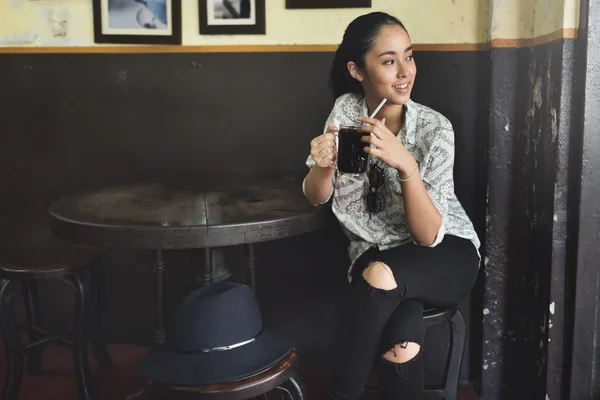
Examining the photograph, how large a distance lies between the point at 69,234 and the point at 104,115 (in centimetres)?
109

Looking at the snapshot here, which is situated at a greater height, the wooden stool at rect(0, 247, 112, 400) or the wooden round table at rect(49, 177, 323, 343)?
the wooden round table at rect(49, 177, 323, 343)

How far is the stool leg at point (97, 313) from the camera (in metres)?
2.45

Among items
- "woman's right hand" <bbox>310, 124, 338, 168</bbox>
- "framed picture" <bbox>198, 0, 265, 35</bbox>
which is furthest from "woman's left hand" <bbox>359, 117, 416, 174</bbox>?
"framed picture" <bbox>198, 0, 265, 35</bbox>

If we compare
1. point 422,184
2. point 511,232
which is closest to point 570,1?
point 422,184

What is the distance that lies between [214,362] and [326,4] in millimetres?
1514

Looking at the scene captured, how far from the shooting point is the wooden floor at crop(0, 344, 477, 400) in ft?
8.04

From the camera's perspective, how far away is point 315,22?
8.25 feet

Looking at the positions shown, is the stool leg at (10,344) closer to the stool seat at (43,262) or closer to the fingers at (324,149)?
the stool seat at (43,262)

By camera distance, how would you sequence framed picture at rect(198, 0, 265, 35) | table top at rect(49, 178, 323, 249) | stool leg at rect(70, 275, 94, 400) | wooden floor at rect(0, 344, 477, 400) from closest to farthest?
table top at rect(49, 178, 323, 249) → stool leg at rect(70, 275, 94, 400) → wooden floor at rect(0, 344, 477, 400) → framed picture at rect(198, 0, 265, 35)

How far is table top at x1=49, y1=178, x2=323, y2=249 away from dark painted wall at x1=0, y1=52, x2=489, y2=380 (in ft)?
1.49

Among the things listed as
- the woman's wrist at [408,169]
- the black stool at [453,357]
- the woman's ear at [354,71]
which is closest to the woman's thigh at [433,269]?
the black stool at [453,357]

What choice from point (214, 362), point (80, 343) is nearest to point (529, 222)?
point (214, 362)

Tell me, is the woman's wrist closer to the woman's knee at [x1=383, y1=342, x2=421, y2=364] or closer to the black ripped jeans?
the black ripped jeans

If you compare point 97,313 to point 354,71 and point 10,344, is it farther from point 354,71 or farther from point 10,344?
point 354,71
